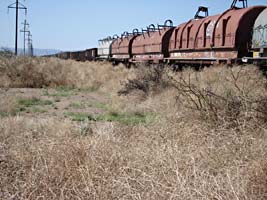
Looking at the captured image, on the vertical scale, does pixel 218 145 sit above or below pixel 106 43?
below

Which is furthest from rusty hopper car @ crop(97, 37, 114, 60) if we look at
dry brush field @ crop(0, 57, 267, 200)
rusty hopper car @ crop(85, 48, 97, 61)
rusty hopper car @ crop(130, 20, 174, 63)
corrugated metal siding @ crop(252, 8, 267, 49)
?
dry brush field @ crop(0, 57, 267, 200)

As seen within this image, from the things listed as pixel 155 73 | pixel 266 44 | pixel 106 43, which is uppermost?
pixel 106 43

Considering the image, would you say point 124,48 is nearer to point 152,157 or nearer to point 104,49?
point 104,49

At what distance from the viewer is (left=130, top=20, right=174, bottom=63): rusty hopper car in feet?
82.8

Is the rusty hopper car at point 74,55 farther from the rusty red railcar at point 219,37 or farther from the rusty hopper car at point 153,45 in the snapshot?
the rusty red railcar at point 219,37

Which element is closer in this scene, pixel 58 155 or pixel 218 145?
pixel 58 155

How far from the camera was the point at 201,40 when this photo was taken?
1845 centimetres

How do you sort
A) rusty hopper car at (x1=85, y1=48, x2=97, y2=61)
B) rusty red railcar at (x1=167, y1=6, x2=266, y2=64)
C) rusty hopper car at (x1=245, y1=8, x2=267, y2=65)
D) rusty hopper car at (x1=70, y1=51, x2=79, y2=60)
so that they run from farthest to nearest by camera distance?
1. rusty hopper car at (x1=70, y1=51, x2=79, y2=60)
2. rusty hopper car at (x1=85, y1=48, x2=97, y2=61)
3. rusty red railcar at (x1=167, y1=6, x2=266, y2=64)
4. rusty hopper car at (x1=245, y1=8, x2=267, y2=65)

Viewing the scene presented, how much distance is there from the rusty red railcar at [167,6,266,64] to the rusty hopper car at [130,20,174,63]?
352cm

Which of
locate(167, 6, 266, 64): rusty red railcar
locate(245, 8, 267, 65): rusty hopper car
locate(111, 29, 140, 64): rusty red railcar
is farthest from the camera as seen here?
locate(111, 29, 140, 64): rusty red railcar

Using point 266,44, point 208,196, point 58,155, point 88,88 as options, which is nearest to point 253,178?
point 208,196

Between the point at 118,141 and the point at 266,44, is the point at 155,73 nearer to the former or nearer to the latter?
the point at 266,44

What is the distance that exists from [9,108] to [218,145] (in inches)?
274

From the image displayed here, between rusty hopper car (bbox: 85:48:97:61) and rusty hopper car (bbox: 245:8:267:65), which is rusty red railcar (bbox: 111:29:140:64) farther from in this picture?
rusty hopper car (bbox: 245:8:267:65)
